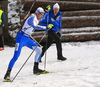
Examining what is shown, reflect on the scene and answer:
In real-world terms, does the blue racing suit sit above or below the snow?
above

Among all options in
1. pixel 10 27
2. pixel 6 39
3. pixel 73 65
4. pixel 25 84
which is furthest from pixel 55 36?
pixel 10 27

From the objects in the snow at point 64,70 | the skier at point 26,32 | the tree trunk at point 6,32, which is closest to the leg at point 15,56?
the skier at point 26,32

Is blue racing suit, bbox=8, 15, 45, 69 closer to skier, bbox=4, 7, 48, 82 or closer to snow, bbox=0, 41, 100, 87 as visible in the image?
skier, bbox=4, 7, 48, 82

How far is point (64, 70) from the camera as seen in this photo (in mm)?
5590

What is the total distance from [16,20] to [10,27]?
2.86 ft

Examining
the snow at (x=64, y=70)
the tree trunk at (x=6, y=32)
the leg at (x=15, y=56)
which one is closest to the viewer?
the snow at (x=64, y=70)

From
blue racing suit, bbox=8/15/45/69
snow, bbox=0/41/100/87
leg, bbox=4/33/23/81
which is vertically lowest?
snow, bbox=0/41/100/87

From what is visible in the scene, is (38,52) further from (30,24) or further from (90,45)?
(90,45)

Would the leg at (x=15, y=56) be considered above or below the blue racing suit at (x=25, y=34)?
below

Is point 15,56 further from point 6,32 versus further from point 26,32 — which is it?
point 6,32

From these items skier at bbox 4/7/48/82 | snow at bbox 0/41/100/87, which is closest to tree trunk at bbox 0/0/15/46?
snow at bbox 0/41/100/87

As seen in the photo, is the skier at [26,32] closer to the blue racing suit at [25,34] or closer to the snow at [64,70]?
the blue racing suit at [25,34]

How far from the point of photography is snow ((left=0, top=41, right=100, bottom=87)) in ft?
14.0

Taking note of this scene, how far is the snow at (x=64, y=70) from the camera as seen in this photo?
426cm
